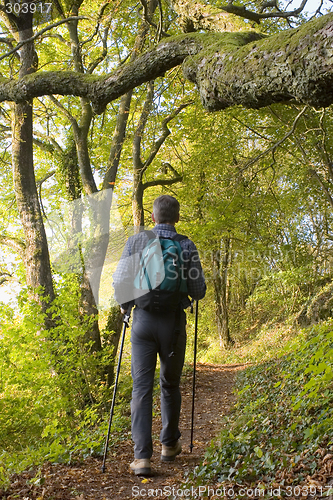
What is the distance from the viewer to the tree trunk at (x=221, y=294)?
1631cm

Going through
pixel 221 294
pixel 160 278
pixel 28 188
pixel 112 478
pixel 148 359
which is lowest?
pixel 112 478

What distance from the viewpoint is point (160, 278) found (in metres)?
3.52

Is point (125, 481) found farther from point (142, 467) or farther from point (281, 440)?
point (281, 440)

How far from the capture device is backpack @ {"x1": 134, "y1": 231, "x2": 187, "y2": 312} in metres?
3.53

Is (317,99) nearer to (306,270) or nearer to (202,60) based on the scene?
(202,60)

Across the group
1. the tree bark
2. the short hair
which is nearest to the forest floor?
the short hair

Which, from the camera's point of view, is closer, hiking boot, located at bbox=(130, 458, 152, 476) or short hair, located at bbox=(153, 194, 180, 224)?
hiking boot, located at bbox=(130, 458, 152, 476)

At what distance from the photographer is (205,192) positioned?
1405cm

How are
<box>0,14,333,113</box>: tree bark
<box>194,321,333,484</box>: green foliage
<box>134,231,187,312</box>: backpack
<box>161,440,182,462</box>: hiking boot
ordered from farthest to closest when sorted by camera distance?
1. <box>161,440,182,462</box>: hiking boot
2. <box>134,231,187,312</box>: backpack
3. <box>194,321,333,484</box>: green foliage
4. <box>0,14,333,113</box>: tree bark

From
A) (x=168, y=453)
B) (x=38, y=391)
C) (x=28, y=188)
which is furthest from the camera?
(x=28, y=188)

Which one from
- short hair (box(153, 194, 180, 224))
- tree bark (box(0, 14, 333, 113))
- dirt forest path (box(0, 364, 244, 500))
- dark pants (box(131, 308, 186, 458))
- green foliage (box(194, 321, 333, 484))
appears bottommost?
dirt forest path (box(0, 364, 244, 500))

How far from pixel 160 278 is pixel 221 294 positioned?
1351 centimetres

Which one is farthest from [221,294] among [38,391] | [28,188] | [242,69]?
[242,69]

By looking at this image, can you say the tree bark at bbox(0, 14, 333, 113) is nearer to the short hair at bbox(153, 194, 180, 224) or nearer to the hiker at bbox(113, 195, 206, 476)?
the short hair at bbox(153, 194, 180, 224)
